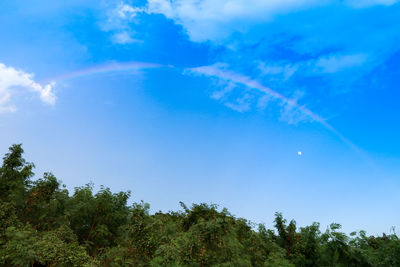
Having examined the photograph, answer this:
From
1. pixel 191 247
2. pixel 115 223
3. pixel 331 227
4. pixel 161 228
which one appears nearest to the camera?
pixel 191 247

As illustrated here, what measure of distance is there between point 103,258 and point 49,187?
815 cm

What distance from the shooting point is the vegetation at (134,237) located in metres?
12.5

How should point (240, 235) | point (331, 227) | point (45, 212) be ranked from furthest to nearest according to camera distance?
1. point (45, 212)
2. point (240, 235)
3. point (331, 227)

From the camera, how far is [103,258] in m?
16.0

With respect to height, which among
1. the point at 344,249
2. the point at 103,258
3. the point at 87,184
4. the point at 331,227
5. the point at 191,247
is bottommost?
the point at 103,258

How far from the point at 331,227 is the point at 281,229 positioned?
771 centimetres

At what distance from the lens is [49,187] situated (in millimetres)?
20516

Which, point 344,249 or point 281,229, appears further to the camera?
point 281,229

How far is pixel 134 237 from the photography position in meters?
14.6

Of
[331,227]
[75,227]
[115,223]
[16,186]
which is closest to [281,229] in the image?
[331,227]

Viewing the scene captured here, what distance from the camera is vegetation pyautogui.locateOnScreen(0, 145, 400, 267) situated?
12.5 metres

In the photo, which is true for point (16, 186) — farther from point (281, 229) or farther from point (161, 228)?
point (281, 229)

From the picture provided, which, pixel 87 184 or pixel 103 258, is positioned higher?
pixel 87 184

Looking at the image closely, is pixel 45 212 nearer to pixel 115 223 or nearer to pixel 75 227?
pixel 75 227
